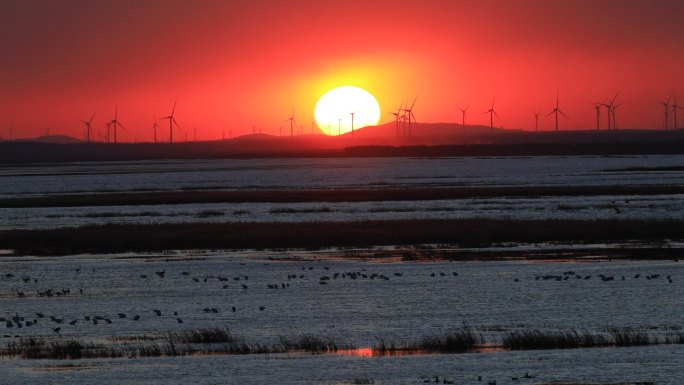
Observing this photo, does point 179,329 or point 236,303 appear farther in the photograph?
point 236,303

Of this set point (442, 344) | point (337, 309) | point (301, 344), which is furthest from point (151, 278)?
point (442, 344)

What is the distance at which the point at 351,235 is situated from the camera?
5031 centimetres

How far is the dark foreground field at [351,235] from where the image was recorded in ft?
156

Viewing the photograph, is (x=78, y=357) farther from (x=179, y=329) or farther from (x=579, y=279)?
(x=579, y=279)

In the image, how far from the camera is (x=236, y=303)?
3067 cm

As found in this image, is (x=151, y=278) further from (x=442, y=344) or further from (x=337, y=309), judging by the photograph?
(x=442, y=344)

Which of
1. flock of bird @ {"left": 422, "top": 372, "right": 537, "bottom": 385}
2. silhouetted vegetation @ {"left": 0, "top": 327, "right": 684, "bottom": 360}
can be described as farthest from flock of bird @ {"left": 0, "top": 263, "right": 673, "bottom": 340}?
flock of bird @ {"left": 422, "top": 372, "right": 537, "bottom": 385}

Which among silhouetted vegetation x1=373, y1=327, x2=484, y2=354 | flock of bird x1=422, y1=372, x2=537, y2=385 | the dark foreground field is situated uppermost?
the dark foreground field

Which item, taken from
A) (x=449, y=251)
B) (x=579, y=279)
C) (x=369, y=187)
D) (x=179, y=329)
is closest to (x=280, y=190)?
(x=369, y=187)

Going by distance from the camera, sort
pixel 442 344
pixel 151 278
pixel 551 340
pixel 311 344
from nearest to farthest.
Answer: pixel 442 344
pixel 551 340
pixel 311 344
pixel 151 278

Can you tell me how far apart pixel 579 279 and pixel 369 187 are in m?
63.5

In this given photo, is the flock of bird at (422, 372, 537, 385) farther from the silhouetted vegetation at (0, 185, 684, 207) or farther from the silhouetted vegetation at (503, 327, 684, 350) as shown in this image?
the silhouetted vegetation at (0, 185, 684, 207)

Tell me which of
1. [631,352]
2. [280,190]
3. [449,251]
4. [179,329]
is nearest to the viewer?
[631,352]

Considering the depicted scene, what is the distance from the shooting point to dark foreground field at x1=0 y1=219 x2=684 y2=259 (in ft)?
156
